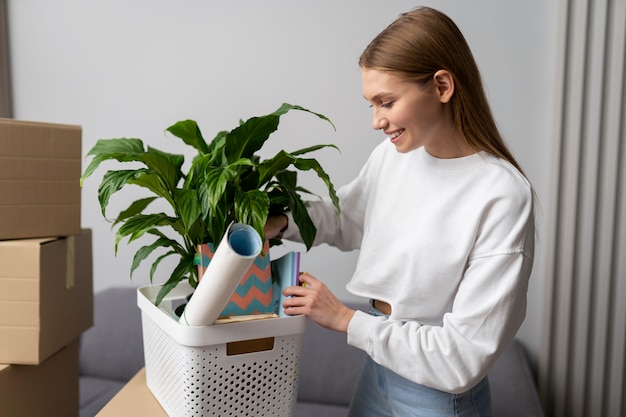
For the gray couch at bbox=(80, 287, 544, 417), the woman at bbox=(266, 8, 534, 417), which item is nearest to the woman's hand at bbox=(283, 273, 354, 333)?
the woman at bbox=(266, 8, 534, 417)

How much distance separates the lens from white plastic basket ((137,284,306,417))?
3.08ft

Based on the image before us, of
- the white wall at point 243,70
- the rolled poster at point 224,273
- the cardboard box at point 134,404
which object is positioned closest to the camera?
the rolled poster at point 224,273

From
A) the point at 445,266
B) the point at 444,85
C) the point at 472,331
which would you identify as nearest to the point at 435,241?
the point at 445,266

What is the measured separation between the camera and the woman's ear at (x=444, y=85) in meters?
1.02

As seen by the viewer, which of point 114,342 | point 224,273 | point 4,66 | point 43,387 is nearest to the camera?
point 224,273

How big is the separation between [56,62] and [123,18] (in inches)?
11.2

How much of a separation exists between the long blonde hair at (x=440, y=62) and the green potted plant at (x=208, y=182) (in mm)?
158

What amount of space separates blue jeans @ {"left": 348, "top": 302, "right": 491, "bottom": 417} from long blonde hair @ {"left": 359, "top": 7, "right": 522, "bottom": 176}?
383 millimetres

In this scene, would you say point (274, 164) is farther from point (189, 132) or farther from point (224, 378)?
point (224, 378)

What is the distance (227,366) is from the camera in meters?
0.96

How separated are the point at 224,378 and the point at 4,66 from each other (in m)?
1.58

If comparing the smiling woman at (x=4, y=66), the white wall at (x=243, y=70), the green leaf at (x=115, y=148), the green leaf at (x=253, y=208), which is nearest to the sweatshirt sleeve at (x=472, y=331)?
the green leaf at (x=253, y=208)

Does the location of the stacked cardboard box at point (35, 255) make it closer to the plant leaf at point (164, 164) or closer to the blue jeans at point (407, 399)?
the plant leaf at point (164, 164)

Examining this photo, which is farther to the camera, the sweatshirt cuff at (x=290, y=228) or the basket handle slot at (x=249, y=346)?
the sweatshirt cuff at (x=290, y=228)
